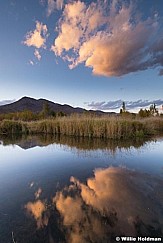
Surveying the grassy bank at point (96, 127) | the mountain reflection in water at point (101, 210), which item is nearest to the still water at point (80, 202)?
the mountain reflection in water at point (101, 210)

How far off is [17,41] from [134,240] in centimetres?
1243

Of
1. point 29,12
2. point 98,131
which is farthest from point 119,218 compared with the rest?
point 29,12

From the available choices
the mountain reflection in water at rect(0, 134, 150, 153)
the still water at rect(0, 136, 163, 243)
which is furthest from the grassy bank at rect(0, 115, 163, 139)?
the still water at rect(0, 136, 163, 243)

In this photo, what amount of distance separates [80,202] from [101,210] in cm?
38

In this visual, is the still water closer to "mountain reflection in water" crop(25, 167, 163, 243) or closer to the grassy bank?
"mountain reflection in water" crop(25, 167, 163, 243)

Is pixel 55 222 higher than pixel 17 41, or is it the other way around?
pixel 17 41

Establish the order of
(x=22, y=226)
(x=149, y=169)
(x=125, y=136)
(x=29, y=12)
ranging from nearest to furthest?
1. (x=22, y=226)
2. (x=149, y=169)
3. (x=29, y=12)
4. (x=125, y=136)

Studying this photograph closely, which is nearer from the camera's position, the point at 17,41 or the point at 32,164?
the point at 32,164

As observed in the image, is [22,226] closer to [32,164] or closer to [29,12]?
[32,164]

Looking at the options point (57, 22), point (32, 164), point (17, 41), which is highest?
point (57, 22)

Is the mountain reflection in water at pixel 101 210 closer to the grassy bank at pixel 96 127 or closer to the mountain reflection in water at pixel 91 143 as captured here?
the mountain reflection in water at pixel 91 143

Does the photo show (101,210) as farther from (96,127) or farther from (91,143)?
(96,127)

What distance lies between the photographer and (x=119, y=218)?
7.74ft

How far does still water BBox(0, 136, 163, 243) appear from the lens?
2.08 m
